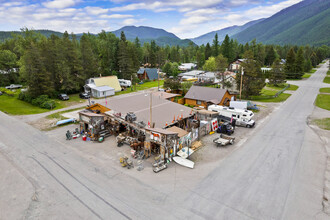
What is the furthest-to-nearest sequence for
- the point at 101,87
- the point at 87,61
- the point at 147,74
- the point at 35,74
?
the point at 147,74 < the point at 87,61 < the point at 101,87 < the point at 35,74

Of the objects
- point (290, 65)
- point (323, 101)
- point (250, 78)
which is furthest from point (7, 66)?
point (290, 65)

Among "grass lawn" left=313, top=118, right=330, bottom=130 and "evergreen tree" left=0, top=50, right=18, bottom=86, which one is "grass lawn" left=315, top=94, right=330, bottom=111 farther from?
"evergreen tree" left=0, top=50, right=18, bottom=86

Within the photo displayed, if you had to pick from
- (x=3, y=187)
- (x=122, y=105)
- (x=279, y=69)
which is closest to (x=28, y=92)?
(x=122, y=105)

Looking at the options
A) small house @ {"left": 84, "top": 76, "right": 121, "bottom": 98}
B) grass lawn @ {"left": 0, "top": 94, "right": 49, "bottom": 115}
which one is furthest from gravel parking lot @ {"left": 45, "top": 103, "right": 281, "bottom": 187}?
small house @ {"left": 84, "top": 76, "right": 121, "bottom": 98}

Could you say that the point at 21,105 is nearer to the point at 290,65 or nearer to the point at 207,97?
the point at 207,97

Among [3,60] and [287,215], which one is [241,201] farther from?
[3,60]

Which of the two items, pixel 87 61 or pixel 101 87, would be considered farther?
pixel 87 61

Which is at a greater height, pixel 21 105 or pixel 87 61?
pixel 87 61
